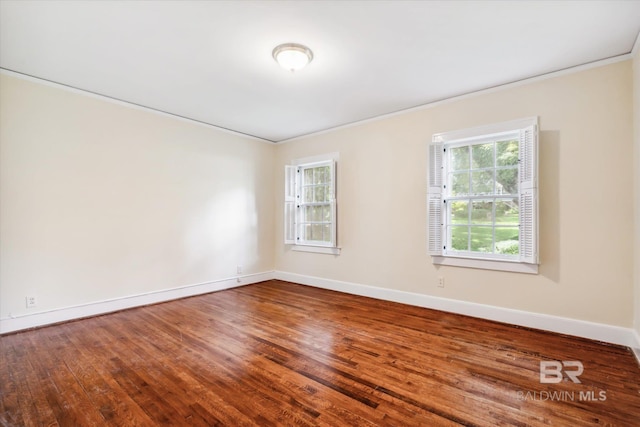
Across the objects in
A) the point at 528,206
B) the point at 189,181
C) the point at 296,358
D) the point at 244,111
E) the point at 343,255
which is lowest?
the point at 296,358

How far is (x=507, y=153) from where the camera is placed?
3.42 m

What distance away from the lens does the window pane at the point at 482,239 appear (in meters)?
3.52

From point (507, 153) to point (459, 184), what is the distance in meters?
0.62

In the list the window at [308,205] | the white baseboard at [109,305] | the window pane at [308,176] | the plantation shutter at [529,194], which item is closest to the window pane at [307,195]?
the window at [308,205]

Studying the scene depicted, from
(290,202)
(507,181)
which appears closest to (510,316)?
(507,181)

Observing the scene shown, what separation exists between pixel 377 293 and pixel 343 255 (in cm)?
82

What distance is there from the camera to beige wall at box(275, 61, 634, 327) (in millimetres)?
2791

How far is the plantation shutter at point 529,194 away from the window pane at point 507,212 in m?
0.16

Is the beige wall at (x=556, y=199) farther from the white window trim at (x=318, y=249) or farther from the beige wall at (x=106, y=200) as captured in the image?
the beige wall at (x=106, y=200)

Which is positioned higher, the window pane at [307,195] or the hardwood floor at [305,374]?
the window pane at [307,195]

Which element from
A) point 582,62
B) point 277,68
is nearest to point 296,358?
point 277,68

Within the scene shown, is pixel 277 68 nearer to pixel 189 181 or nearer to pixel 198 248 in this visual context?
pixel 189 181

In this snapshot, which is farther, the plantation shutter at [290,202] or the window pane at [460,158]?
→ the plantation shutter at [290,202]

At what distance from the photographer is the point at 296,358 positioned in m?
2.50
